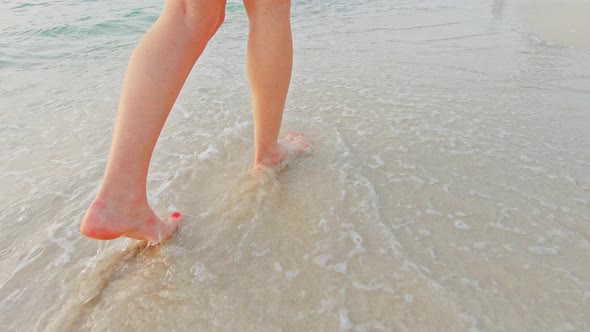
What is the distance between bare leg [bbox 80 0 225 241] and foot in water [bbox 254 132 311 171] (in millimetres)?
538

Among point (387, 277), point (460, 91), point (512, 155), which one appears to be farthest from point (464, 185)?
point (460, 91)

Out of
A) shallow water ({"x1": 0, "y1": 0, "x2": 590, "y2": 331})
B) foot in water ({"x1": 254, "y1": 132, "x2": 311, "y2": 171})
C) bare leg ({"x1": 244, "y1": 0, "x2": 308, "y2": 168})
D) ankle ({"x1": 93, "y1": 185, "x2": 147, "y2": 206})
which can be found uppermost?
bare leg ({"x1": 244, "y1": 0, "x2": 308, "y2": 168})

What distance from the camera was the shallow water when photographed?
3.24ft

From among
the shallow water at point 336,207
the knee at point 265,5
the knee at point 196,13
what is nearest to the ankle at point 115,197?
the shallow water at point 336,207

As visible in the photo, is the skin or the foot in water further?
the foot in water

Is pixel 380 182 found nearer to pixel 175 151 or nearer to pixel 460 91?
pixel 175 151

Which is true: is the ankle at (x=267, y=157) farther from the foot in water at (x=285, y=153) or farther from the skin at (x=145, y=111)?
the skin at (x=145, y=111)

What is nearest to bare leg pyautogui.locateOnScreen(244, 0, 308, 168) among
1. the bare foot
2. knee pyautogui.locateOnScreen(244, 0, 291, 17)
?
knee pyautogui.locateOnScreen(244, 0, 291, 17)

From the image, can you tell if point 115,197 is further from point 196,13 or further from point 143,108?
point 196,13

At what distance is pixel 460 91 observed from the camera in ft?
7.55

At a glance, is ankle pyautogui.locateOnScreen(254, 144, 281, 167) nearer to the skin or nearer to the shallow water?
the shallow water

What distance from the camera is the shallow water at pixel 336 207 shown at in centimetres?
99

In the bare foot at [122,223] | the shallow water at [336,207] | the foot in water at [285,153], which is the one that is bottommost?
the shallow water at [336,207]

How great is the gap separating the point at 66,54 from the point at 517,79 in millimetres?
3844
